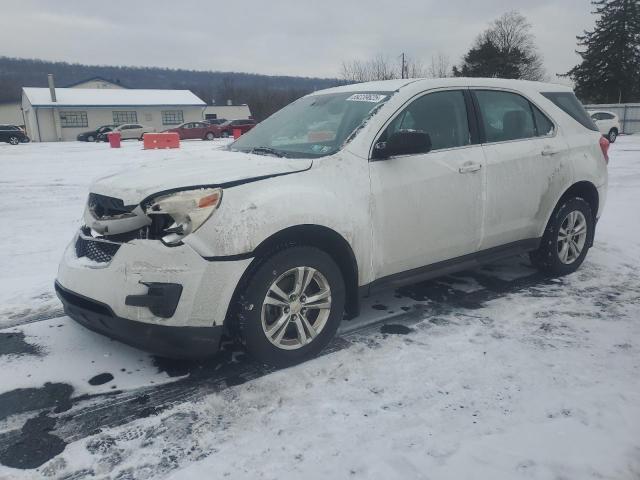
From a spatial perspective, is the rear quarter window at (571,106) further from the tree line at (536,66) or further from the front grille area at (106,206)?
the tree line at (536,66)

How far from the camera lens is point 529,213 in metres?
4.41

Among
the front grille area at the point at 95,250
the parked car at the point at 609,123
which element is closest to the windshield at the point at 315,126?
→ the front grille area at the point at 95,250

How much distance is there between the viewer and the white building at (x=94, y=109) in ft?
155

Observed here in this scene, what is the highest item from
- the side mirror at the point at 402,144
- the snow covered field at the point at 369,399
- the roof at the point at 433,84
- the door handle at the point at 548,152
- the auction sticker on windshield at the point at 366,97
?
the roof at the point at 433,84

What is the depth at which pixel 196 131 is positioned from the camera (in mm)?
38062

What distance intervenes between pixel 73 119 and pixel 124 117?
15.7ft

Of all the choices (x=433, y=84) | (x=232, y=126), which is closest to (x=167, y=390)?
(x=433, y=84)

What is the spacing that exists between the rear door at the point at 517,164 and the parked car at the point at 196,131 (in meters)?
35.8

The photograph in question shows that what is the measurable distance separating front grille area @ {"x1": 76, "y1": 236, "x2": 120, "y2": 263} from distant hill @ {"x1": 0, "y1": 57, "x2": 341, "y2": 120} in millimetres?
66146

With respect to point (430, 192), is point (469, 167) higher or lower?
higher

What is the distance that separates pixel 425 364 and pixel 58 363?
2.32 metres

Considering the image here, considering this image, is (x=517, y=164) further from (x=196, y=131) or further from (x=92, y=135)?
(x=92, y=135)

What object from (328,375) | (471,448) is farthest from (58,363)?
(471,448)

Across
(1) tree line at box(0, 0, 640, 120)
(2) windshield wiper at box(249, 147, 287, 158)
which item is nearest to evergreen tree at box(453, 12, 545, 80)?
(1) tree line at box(0, 0, 640, 120)
